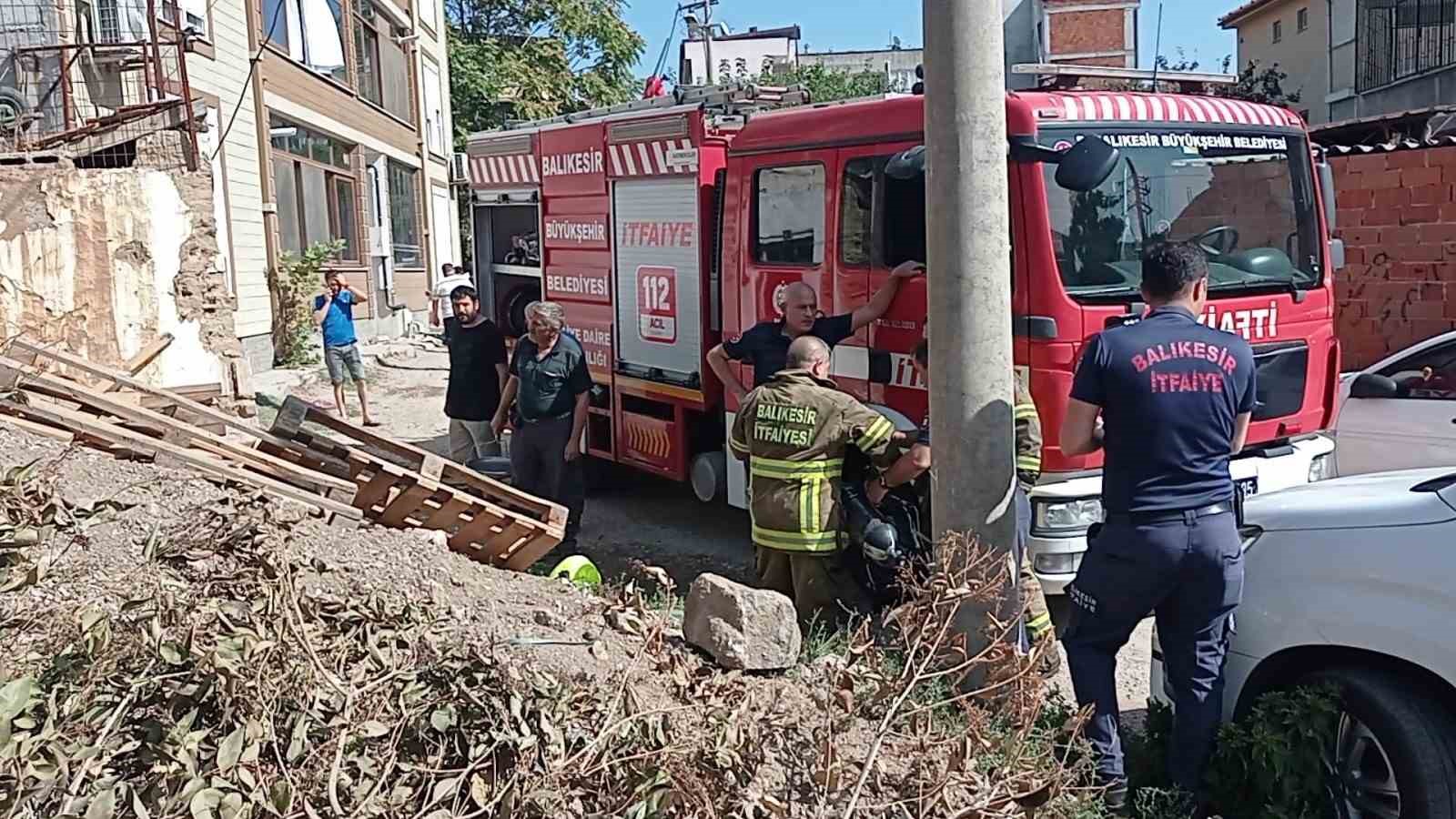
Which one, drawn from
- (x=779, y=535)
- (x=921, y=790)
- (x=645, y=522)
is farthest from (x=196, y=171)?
(x=921, y=790)

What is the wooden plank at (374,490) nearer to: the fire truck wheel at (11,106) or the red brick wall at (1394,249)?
the fire truck wheel at (11,106)

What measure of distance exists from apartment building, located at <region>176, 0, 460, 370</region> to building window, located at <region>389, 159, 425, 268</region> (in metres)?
0.04

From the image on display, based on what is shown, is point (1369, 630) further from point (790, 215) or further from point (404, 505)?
point (790, 215)

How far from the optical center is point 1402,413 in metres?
6.57

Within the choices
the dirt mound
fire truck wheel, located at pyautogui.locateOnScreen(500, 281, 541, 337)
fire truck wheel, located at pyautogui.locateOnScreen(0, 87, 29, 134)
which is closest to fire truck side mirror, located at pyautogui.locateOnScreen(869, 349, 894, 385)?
the dirt mound

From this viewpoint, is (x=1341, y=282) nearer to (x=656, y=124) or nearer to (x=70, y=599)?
(x=656, y=124)

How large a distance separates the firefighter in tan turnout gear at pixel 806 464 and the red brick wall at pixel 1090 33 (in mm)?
4174

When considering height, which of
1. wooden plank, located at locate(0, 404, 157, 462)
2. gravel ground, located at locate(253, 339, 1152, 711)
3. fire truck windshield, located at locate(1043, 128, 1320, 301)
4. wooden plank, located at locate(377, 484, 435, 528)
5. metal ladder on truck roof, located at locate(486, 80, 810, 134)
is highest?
metal ladder on truck roof, located at locate(486, 80, 810, 134)

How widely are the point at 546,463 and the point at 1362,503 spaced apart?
4437 millimetres

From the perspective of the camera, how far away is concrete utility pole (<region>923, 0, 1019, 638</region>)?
3.54 m

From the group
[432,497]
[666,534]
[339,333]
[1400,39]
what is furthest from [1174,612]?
[1400,39]

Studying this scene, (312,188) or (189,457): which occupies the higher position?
(312,188)

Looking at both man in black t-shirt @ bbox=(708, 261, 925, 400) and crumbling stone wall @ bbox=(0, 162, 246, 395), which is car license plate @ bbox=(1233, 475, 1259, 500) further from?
crumbling stone wall @ bbox=(0, 162, 246, 395)

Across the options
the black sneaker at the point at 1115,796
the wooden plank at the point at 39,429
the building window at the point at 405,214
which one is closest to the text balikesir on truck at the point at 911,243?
the black sneaker at the point at 1115,796
